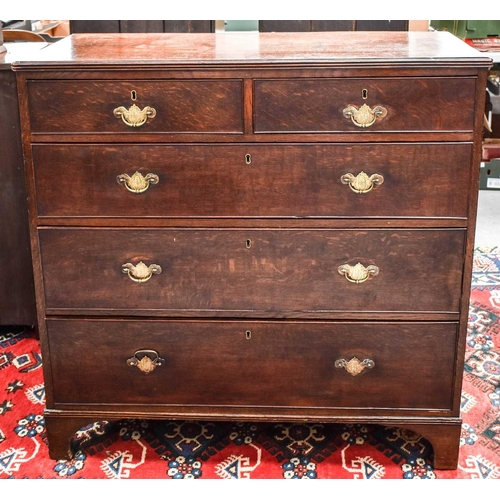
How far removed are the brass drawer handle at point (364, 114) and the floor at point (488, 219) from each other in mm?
1955

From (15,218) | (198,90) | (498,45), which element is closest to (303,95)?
(198,90)

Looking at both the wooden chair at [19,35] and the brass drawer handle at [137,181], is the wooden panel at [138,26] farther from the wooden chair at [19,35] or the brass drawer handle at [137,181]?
the brass drawer handle at [137,181]

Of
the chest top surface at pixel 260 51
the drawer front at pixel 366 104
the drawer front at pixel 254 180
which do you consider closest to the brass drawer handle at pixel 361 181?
the drawer front at pixel 254 180

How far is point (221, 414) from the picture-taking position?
187cm

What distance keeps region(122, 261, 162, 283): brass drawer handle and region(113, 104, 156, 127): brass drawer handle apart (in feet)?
1.18

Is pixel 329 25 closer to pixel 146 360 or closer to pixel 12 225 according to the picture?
pixel 12 225

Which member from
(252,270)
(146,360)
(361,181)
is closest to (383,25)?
(361,181)

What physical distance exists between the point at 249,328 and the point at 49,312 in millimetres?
528

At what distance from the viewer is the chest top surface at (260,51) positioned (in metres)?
1.52

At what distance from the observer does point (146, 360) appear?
5.95 feet

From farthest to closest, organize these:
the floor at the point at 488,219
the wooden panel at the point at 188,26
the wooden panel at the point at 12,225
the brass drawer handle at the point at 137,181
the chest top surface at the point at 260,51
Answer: the floor at the point at 488,219, the wooden panel at the point at 188,26, the wooden panel at the point at 12,225, the brass drawer handle at the point at 137,181, the chest top surface at the point at 260,51

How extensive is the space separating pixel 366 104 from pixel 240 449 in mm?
1040

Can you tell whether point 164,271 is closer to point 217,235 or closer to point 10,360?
point 217,235

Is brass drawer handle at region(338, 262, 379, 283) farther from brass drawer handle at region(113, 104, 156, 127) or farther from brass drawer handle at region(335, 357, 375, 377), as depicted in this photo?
brass drawer handle at region(113, 104, 156, 127)
